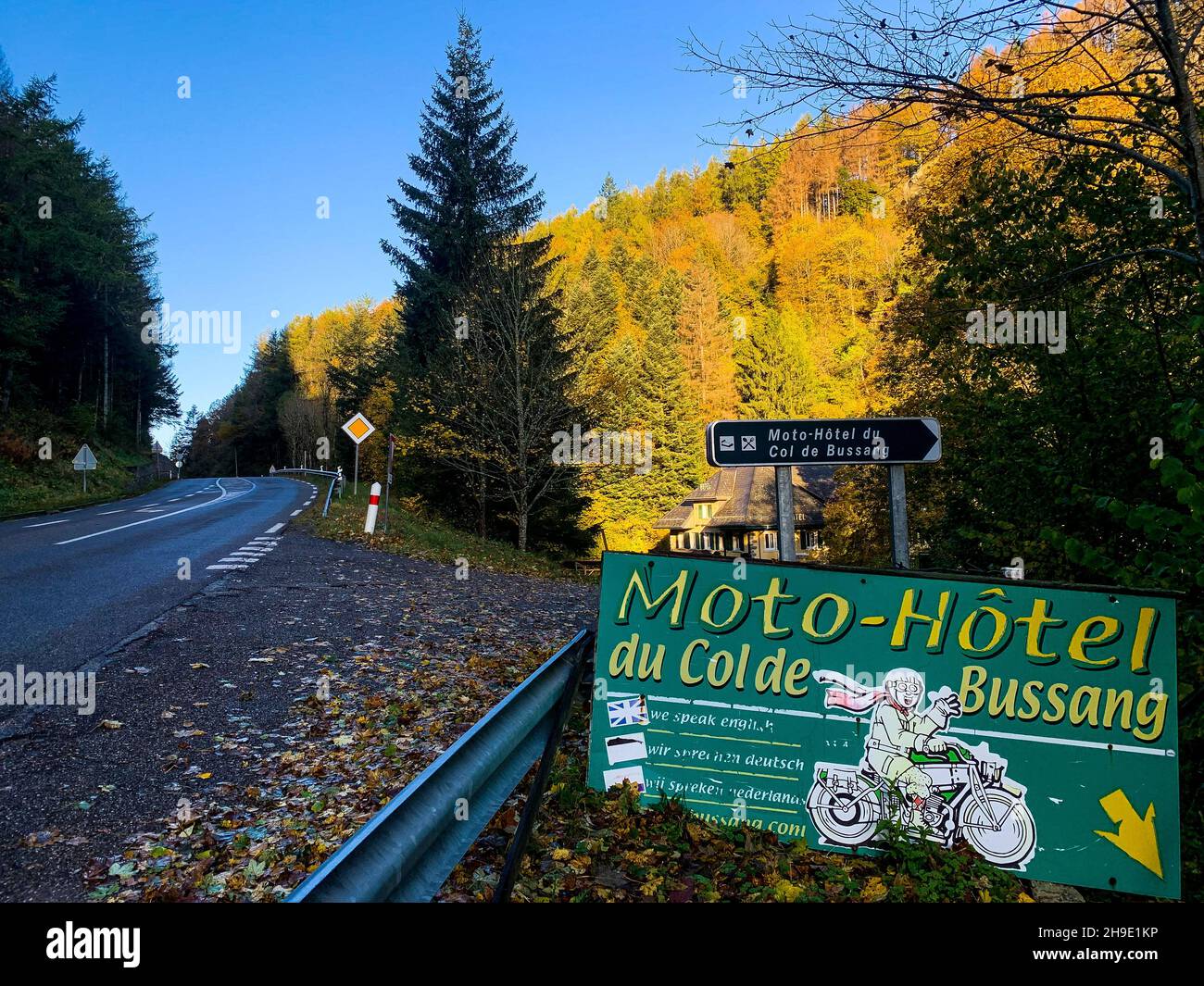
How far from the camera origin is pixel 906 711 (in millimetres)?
3592

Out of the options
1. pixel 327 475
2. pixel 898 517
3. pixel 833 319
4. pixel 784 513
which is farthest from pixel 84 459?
pixel 833 319

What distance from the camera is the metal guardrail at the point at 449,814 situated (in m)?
1.78

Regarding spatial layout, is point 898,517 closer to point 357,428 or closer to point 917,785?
point 917,785

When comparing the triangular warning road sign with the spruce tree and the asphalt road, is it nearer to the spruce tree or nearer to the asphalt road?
the asphalt road

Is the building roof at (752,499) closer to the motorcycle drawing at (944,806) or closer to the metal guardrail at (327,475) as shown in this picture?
the metal guardrail at (327,475)

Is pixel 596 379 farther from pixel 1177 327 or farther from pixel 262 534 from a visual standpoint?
pixel 1177 327

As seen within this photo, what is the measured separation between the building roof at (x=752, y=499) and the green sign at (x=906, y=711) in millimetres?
37010

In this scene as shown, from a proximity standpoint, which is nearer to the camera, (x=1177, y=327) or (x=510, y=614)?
(x=1177, y=327)

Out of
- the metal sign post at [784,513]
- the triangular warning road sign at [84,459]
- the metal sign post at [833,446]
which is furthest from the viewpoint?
the triangular warning road sign at [84,459]

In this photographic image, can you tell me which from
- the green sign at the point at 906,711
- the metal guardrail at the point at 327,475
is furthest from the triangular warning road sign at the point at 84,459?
the green sign at the point at 906,711

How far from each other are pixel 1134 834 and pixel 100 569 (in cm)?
1206
